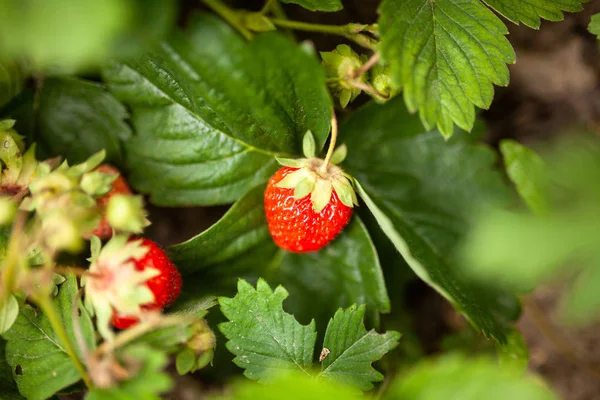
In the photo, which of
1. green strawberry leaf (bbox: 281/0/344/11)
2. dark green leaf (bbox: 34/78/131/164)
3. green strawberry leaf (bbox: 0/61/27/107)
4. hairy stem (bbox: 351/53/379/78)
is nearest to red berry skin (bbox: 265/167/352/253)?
hairy stem (bbox: 351/53/379/78)

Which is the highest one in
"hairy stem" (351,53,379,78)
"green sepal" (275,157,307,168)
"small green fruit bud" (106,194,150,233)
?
"hairy stem" (351,53,379,78)

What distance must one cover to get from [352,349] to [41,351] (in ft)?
2.22

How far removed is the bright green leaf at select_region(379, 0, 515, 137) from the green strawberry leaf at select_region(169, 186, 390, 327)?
0.38 meters

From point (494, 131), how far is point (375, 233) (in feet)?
2.08

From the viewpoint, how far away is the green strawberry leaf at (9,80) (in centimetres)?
140

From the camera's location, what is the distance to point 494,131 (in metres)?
1.97

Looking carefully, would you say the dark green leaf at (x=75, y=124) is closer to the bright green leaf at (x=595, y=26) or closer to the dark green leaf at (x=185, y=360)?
the dark green leaf at (x=185, y=360)

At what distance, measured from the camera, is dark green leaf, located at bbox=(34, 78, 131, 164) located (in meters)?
1.51

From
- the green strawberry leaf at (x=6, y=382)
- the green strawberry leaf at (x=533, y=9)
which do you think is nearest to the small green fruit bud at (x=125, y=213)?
the green strawberry leaf at (x=6, y=382)

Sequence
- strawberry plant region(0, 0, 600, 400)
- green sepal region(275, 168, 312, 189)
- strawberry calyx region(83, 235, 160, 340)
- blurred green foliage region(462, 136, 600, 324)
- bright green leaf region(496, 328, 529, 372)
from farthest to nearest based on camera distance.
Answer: bright green leaf region(496, 328, 529, 372), green sepal region(275, 168, 312, 189), strawberry calyx region(83, 235, 160, 340), strawberry plant region(0, 0, 600, 400), blurred green foliage region(462, 136, 600, 324)

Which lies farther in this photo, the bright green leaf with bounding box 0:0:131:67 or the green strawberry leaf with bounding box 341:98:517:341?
the green strawberry leaf with bounding box 341:98:517:341

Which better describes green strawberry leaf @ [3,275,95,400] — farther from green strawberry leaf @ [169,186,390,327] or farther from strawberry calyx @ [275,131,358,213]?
strawberry calyx @ [275,131,358,213]

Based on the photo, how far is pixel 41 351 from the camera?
123 cm

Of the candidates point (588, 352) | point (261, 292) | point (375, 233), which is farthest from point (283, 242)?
point (588, 352)
